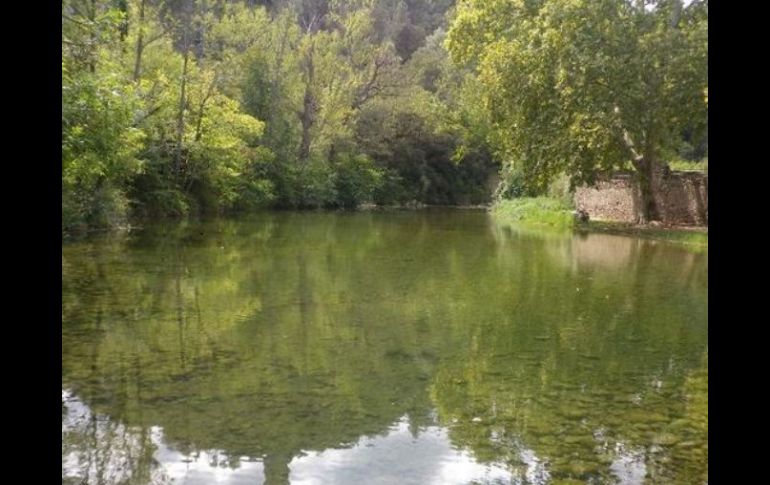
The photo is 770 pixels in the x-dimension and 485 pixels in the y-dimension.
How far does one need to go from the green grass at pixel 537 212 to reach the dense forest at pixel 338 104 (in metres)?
1.82

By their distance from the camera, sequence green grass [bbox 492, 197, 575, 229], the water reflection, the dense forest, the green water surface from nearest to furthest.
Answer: the water reflection, the green water surface, the dense forest, green grass [bbox 492, 197, 575, 229]

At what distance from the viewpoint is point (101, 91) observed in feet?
41.2

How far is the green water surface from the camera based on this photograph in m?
4.27

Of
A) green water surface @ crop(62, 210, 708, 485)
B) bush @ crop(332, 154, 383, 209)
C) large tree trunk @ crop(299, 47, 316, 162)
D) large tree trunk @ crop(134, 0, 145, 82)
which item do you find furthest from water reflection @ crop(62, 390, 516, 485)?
bush @ crop(332, 154, 383, 209)

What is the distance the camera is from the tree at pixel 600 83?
2017 cm

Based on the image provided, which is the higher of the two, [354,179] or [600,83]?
[600,83]

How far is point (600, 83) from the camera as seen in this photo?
20594 mm

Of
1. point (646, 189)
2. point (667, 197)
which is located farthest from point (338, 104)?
point (667, 197)

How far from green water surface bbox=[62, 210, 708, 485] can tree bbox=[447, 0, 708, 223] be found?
347 inches

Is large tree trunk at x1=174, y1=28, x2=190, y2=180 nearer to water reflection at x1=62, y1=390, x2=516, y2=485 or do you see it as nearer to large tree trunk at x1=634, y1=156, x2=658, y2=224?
large tree trunk at x1=634, y1=156, x2=658, y2=224

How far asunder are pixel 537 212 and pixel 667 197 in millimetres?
6202

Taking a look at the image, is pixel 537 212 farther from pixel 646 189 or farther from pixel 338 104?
pixel 338 104
